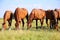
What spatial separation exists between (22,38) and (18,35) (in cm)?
62

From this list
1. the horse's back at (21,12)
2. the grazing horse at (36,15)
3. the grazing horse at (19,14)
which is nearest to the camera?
the grazing horse at (19,14)

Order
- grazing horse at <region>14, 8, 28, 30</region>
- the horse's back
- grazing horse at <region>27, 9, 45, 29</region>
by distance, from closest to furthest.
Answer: grazing horse at <region>14, 8, 28, 30</region>
the horse's back
grazing horse at <region>27, 9, 45, 29</region>

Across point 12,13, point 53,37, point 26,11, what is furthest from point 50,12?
point 53,37

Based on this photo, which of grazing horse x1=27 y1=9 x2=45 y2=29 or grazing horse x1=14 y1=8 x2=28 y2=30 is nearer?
grazing horse x1=14 y1=8 x2=28 y2=30

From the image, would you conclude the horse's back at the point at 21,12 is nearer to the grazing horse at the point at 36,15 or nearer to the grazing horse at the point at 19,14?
the grazing horse at the point at 19,14

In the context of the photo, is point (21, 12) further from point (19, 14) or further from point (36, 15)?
point (36, 15)

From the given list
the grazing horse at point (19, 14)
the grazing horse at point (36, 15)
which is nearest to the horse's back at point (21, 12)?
the grazing horse at point (19, 14)

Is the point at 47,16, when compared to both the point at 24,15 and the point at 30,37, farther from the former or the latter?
the point at 30,37

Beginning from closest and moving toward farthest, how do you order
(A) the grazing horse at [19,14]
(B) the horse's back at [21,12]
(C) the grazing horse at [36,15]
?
(A) the grazing horse at [19,14], (B) the horse's back at [21,12], (C) the grazing horse at [36,15]

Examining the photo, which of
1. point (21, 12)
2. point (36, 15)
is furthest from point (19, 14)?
point (36, 15)

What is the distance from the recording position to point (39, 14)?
22.7m

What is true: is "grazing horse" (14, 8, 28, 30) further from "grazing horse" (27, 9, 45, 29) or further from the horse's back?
"grazing horse" (27, 9, 45, 29)

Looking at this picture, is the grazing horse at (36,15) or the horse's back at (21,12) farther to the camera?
the grazing horse at (36,15)

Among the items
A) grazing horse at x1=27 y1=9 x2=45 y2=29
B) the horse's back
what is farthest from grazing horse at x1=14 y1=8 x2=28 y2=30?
grazing horse at x1=27 y1=9 x2=45 y2=29
